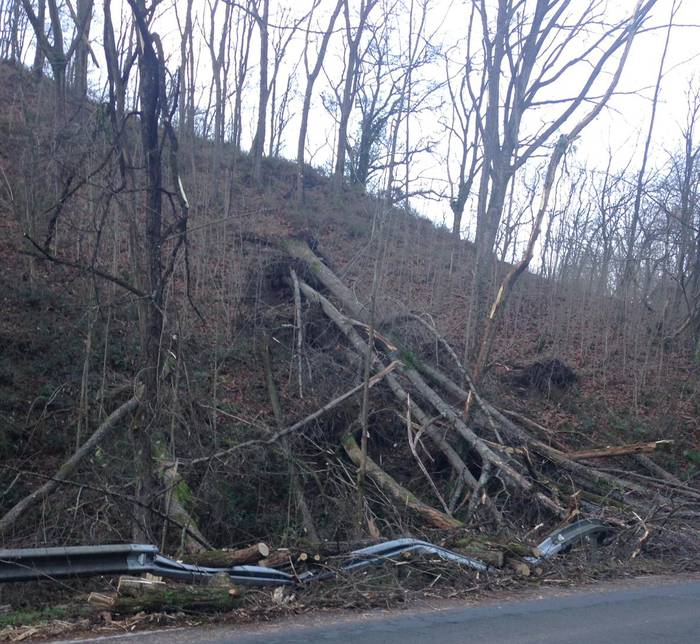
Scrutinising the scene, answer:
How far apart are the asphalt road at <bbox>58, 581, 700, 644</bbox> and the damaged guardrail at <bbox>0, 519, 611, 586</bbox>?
0.74 m

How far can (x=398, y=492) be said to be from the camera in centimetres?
1312

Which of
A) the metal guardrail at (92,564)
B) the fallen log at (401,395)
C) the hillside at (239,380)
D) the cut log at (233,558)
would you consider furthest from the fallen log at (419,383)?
the metal guardrail at (92,564)

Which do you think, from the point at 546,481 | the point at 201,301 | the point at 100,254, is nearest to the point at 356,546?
the point at 546,481

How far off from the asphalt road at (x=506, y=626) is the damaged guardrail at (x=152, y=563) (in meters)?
0.74

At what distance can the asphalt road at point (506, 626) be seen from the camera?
6383 mm

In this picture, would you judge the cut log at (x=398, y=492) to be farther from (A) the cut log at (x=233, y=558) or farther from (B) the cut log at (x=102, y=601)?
(B) the cut log at (x=102, y=601)

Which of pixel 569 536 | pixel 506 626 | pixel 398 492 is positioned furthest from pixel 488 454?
pixel 506 626

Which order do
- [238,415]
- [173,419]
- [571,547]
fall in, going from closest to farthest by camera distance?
1. [571,547]
2. [173,419]
3. [238,415]

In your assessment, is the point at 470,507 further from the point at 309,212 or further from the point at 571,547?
the point at 309,212

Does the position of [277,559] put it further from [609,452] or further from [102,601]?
[609,452]

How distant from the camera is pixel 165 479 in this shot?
11.7m

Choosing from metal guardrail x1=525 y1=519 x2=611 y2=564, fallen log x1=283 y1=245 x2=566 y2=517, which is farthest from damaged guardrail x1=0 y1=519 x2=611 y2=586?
fallen log x1=283 y1=245 x2=566 y2=517

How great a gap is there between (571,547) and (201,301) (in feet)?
30.7

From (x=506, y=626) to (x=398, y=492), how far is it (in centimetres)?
608
